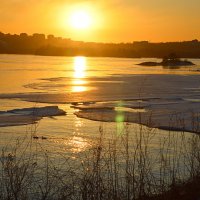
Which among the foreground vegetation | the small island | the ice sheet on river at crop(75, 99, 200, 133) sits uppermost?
the foreground vegetation

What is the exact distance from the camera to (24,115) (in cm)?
1661

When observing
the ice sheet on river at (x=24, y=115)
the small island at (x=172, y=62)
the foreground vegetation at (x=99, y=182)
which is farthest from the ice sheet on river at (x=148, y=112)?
the small island at (x=172, y=62)

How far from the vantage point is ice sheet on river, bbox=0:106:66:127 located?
15.1 m

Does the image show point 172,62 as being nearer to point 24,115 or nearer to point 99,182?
point 24,115

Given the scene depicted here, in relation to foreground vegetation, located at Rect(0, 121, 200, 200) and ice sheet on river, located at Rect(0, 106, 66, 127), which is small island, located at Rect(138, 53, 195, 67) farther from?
foreground vegetation, located at Rect(0, 121, 200, 200)

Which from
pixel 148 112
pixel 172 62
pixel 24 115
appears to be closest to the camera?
pixel 24 115

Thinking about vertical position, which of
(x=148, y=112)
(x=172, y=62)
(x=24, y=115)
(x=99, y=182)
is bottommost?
(x=172, y=62)

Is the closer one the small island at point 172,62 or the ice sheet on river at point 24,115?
the ice sheet on river at point 24,115

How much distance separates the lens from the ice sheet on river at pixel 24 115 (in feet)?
49.5

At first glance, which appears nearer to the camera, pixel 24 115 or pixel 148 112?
pixel 24 115

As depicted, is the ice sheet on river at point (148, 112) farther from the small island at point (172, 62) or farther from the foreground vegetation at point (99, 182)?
the small island at point (172, 62)

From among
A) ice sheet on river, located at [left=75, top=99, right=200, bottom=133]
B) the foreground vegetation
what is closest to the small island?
ice sheet on river, located at [left=75, top=99, right=200, bottom=133]

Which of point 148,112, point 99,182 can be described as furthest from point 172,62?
point 99,182

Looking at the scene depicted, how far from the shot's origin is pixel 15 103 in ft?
68.0
